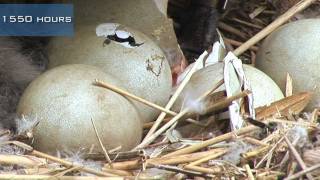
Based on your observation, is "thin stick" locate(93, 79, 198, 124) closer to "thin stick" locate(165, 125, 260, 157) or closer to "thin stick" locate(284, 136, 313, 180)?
"thin stick" locate(165, 125, 260, 157)

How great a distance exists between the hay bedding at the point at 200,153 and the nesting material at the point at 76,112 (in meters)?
0.03

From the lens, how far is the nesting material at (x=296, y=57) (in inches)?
90.7

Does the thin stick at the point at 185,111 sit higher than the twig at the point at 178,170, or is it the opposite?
the thin stick at the point at 185,111

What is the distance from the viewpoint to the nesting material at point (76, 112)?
1.87 metres

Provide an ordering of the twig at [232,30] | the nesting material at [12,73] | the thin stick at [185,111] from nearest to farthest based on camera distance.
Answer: the thin stick at [185,111] < the nesting material at [12,73] < the twig at [232,30]

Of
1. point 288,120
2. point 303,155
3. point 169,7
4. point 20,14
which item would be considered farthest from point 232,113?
point 169,7

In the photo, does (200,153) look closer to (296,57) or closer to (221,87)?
(221,87)

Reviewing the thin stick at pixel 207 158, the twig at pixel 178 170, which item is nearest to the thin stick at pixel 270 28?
the thin stick at pixel 207 158

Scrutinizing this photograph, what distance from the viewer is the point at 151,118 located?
2.16 meters

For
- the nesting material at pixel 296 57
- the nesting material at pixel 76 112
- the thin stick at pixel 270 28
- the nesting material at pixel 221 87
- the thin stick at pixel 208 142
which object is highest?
the thin stick at pixel 270 28

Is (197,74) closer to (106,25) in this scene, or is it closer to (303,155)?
(106,25)

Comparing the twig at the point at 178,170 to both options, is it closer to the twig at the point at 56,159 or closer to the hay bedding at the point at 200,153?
the hay bedding at the point at 200,153

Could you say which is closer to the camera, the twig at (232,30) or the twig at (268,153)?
the twig at (268,153)

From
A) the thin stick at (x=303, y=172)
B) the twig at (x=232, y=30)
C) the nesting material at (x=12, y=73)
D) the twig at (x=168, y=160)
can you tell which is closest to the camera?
the thin stick at (x=303, y=172)
